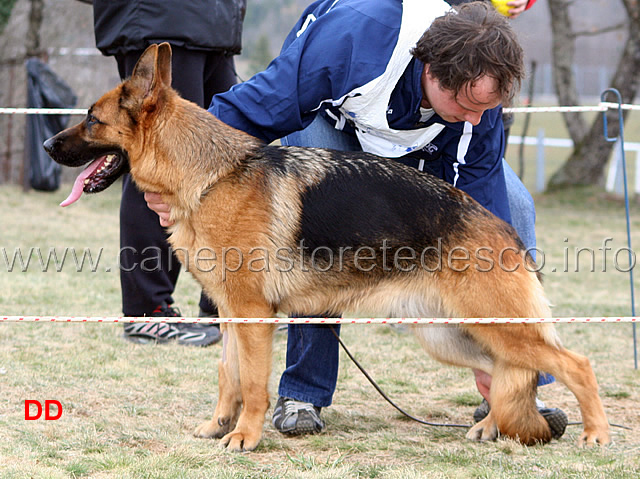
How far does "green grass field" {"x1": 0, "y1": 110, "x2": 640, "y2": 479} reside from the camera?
113 inches

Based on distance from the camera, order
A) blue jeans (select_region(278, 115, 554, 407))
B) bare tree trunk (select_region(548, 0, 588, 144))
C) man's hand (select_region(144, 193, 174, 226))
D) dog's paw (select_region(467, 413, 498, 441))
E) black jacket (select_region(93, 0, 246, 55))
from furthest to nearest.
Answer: bare tree trunk (select_region(548, 0, 588, 144)), black jacket (select_region(93, 0, 246, 55)), blue jeans (select_region(278, 115, 554, 407)), dog's paw (select_region(467, 413, 498, 441)), man's hand (select_region(144, 193, 174, 226))

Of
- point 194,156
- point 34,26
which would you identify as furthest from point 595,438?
point 34,26

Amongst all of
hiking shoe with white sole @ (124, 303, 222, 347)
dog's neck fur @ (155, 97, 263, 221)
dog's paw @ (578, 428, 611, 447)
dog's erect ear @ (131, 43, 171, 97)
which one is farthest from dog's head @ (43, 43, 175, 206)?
dog's paw @ (578, 428, 611, 447)

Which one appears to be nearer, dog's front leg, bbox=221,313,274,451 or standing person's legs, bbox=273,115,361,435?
dog's front leg, bbox=221,313,274,451

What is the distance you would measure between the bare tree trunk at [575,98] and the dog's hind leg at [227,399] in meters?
11.0

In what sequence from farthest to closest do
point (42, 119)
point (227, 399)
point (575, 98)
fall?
point (575, 98) → point (42, 119) → point (227, 399)

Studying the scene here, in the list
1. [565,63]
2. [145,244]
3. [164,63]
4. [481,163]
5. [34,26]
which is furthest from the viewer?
[565,63]

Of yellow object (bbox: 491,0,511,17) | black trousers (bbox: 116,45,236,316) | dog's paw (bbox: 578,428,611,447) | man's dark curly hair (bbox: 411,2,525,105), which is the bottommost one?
dog's paw (bbox: 578,428,611,447)

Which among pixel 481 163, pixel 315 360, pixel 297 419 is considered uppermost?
pixel 481 163

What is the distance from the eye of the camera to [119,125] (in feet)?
10.1

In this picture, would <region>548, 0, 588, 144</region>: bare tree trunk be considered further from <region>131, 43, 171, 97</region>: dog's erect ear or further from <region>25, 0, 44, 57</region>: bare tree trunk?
<region>131, 43, 171, 97</region>: dog's erect ear

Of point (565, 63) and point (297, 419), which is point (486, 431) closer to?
point (297, 419)

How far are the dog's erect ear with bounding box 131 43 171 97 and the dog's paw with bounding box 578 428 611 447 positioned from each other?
236 centimetres

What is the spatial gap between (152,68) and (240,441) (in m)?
1.61
